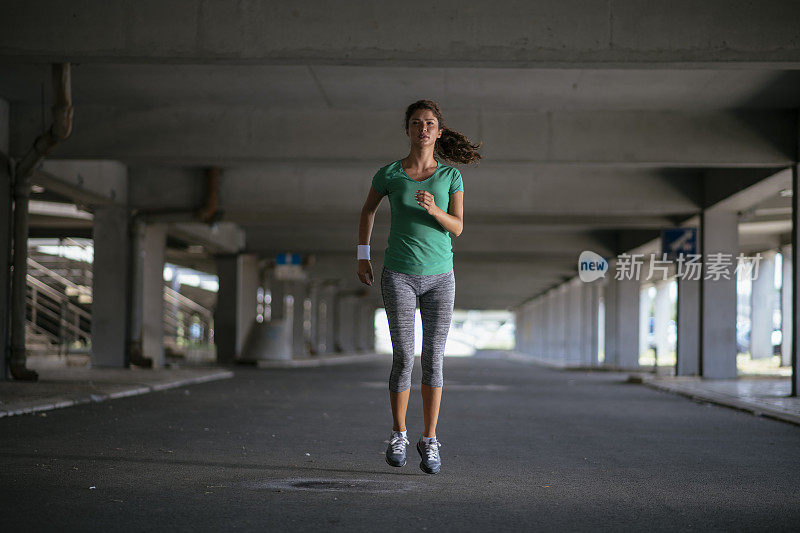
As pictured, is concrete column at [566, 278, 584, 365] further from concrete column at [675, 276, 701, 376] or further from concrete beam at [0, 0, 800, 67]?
concrete beam at [0, 0, 800, 67]

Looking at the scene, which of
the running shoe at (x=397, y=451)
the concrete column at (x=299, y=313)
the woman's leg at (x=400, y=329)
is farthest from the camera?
the concrete column at (x=299, y=313)

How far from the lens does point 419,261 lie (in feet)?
17.0

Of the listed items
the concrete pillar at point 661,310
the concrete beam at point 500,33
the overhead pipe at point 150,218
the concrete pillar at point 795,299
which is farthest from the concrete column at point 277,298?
the concrete beam at point 500,33

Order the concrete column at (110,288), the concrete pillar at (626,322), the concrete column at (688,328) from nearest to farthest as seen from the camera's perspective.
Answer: the concrete column at (110,288)
the concrete column at (688,328)
the concrete pillar at (626,322)

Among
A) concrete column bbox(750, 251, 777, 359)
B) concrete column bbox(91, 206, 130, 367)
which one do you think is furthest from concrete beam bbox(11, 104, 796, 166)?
concrete column bbox(750, 251, 777, 359)

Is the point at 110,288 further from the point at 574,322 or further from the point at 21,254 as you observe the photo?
the point at 574,322

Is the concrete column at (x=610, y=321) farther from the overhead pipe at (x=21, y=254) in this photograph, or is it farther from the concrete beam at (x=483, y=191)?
the overhead pipe at (x=21, y=254)

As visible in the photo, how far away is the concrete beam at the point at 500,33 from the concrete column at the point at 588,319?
1079 inches

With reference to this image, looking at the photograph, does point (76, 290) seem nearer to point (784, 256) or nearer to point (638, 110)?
point (638, 110)

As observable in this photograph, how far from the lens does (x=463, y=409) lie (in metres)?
10.7

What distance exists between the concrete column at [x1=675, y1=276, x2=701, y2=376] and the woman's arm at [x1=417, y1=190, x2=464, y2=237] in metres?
16.2

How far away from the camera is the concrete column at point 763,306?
33531 mm

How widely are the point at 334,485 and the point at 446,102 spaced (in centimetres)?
953

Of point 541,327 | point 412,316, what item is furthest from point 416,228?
point 541,327
